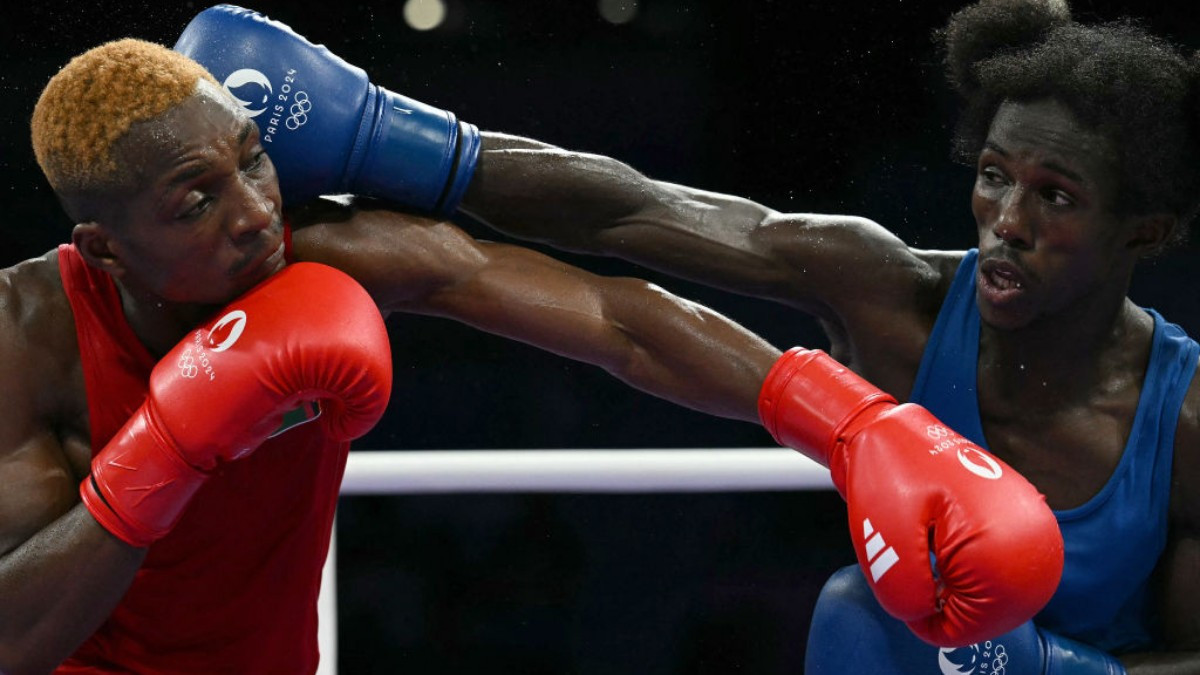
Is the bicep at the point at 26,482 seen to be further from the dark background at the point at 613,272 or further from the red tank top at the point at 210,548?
the dark background at the point at 613,272

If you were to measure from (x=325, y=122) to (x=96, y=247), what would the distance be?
33 centimetres

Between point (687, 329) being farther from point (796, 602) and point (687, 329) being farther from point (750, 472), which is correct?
point (796, 602)

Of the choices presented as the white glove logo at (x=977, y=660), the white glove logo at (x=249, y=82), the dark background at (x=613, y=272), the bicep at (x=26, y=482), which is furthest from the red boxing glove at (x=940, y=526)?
the dark background at (x=613, y=272)

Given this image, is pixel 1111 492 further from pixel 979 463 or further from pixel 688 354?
pixel 688 354

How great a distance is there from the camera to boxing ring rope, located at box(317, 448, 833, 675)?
250 centimetres

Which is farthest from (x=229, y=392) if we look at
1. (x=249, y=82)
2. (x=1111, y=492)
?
(x=1111, y=492)

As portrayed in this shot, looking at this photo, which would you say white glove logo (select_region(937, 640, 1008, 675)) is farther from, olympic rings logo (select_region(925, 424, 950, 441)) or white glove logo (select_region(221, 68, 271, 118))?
white glove logo (select_region(221, 68, 271, 118))

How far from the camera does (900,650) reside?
1.94 m

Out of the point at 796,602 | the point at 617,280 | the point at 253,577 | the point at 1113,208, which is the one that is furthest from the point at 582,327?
the point at 796,602

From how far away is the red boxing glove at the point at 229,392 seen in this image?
159cm

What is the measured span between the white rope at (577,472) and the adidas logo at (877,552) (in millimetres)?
890

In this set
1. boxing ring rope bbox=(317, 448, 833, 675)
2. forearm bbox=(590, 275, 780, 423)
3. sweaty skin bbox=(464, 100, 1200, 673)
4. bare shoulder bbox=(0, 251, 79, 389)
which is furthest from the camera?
boxing ring rope bbox=(317, 448, 833, 675)

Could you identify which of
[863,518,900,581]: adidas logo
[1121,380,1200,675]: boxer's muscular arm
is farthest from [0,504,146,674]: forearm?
[1121,380,1200,675]: boxer's muscular arm

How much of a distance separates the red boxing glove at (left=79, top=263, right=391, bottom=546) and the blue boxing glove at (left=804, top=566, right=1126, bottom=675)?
0.75 meters
